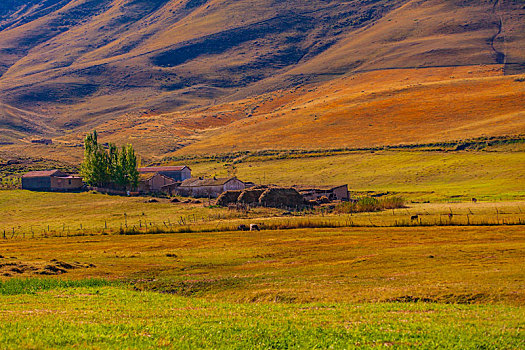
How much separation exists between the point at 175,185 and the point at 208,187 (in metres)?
12.2

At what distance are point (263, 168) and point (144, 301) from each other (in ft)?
408

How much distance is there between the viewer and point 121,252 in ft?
160

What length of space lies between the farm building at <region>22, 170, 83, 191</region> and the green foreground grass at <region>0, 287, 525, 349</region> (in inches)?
4112

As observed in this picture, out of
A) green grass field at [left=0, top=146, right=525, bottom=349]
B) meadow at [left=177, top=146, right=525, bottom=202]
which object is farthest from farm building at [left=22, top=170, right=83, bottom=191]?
green grass field at [left=0, top=146, right=525, bottom=349]

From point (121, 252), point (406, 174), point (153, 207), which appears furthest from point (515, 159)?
point (121, 252)

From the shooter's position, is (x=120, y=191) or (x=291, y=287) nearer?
(x=291, y=287)

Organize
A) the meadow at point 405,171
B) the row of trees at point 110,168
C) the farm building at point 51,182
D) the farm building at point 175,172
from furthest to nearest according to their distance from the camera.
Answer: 1. the farm building at point 175,172
2. the farm building at point 51,182
3. the row of trees at point 110,168
4. the meadow at point 405,171

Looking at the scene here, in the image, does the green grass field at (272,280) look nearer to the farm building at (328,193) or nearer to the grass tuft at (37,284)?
the grass tuft at (37,284)

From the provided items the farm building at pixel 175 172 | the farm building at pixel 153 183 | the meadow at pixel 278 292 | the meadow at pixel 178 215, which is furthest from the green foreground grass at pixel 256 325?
the farm building at pixel 175 172

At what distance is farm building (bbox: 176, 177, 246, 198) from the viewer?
112m

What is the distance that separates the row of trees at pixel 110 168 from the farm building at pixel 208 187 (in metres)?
10.5

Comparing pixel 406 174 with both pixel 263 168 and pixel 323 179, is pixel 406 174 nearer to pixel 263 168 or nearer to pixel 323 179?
pixel 323 179

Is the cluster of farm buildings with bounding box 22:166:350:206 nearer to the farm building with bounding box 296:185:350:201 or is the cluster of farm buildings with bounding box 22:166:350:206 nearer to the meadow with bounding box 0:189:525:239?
the farm building with bounding box 296:185:350:201

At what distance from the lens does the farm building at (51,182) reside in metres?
125
